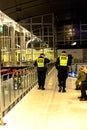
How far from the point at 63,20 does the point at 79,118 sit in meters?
38.7

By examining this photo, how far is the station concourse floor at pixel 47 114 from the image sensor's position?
23.7ft

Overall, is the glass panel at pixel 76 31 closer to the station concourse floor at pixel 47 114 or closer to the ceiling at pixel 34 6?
the ceiling at pixel 34 6

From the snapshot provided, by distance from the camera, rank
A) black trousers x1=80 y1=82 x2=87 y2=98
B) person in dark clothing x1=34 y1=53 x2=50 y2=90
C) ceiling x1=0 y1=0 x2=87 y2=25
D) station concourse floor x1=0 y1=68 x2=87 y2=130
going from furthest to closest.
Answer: ceiling x1=0 y1=0 x2=87 y2=25, person in dark clothing x1=34 y1=53 x2=50 y2=90, black trousers x1=80 y1=82 x2=87 y2=98, station concourse floor x1=0 y1=68 x2=87 y2=130

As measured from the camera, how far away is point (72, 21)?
46594 millimetres

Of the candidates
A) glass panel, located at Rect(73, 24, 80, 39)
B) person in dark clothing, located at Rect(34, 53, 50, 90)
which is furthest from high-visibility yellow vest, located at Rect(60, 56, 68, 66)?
glass panel, located at Rect(73, 24, 80, 39)

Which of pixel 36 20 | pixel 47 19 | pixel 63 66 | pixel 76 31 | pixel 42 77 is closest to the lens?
A: pixel 63 66

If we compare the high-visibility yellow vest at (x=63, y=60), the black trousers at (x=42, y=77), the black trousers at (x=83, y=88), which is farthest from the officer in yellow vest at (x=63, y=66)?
the black trousers at (x=83, y=88)

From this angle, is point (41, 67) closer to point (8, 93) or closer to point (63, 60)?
point (63, 60)

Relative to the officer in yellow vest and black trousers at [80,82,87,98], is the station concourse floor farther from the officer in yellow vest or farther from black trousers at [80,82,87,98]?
the officer in yellow vest

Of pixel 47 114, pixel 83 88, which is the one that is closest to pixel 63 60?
pixel 83 88

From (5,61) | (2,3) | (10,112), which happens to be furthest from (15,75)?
(2,3)

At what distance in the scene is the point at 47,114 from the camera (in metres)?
8.53

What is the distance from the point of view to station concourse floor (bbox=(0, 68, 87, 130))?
7.23 meters

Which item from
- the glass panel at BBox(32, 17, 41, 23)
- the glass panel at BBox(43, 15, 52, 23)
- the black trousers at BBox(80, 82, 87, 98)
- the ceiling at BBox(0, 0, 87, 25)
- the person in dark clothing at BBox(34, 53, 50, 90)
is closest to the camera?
the black trousers at BBox(80, 82, 87, 98)
